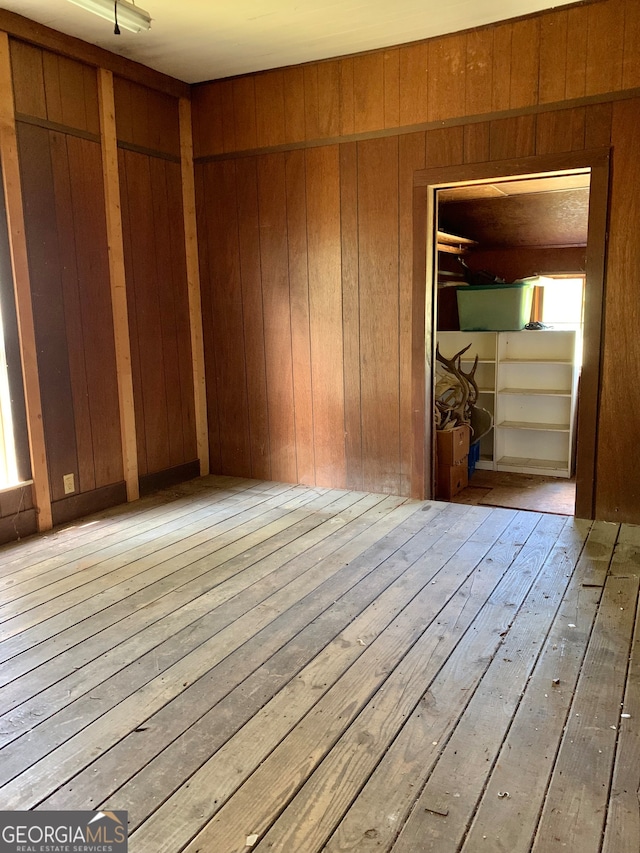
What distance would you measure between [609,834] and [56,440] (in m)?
3.34

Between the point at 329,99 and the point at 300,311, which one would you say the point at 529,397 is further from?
the point at 329,99

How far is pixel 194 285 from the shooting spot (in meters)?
4.79

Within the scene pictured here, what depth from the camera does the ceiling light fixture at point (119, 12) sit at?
288 cm

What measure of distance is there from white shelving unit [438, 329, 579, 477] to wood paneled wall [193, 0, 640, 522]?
1.99 metres

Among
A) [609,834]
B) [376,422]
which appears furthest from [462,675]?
[376,422]

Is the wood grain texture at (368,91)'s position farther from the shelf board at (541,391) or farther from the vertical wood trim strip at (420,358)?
the shelf board at (541,391)

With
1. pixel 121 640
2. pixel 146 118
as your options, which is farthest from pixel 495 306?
pixel 121 640

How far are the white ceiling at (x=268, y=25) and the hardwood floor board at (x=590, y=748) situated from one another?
313 cm

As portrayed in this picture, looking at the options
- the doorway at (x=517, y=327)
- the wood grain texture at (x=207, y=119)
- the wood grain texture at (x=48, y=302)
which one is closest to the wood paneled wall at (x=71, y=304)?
the wood grain texture at (x=48, y=302)

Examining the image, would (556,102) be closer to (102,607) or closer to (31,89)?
(31,89)

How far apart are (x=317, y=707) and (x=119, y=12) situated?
3.10 meters

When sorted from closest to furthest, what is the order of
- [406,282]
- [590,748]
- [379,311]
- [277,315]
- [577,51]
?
1. [590,748]
2. [577,51]
3. [406,282]
4. [379,311]
5. [277,315]

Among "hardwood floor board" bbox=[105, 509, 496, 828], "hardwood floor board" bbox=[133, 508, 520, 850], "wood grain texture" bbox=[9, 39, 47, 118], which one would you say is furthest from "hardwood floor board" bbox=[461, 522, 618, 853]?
"wood grain texture" bbox=[9, 39, 47, 118]

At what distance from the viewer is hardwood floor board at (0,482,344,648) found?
2.55 metres
